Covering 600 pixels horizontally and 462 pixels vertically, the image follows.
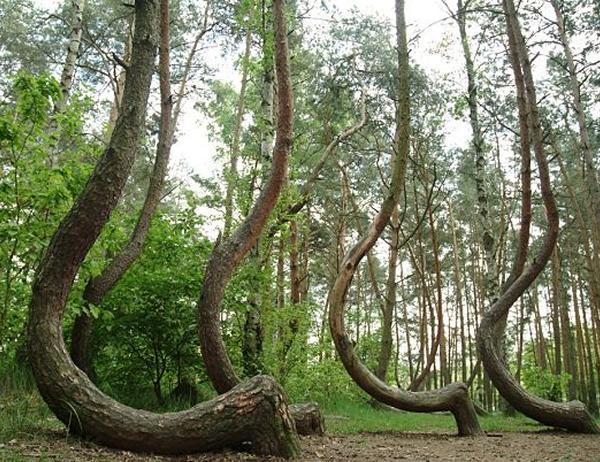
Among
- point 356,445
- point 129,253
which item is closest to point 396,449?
point 356,445


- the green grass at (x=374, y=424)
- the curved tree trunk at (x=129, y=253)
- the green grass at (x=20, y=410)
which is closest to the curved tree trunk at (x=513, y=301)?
the green grass at (x=374, y=424)

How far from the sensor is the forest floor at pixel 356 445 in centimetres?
360

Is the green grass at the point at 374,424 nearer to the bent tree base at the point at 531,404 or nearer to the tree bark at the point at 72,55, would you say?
the bent tree base at the point at 531,404

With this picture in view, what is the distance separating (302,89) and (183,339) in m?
12.9

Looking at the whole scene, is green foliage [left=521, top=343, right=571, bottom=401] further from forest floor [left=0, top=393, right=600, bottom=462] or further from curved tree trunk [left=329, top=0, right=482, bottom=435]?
curved tree trunk [left=329, top=0, right=482, bottom=435]

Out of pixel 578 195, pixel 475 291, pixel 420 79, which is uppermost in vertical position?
pixel 420 79

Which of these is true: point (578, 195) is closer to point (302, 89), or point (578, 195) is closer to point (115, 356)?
A: point (302, 89)

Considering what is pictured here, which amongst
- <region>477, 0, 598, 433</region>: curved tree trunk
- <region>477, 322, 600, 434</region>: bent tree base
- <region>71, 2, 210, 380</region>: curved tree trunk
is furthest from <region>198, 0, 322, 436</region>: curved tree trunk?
<region>477, 322, 600, 434</region>: bent tree base

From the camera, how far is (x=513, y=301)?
8391mm

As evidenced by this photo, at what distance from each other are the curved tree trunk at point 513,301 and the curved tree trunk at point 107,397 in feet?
16.5

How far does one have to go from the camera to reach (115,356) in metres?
7.29

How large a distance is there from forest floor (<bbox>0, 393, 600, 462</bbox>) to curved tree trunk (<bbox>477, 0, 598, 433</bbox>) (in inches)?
13.7

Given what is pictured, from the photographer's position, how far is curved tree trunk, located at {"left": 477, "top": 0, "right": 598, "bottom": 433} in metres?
7.83

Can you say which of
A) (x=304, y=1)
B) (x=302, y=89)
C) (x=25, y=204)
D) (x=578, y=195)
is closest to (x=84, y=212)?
(x=25, y=204)
